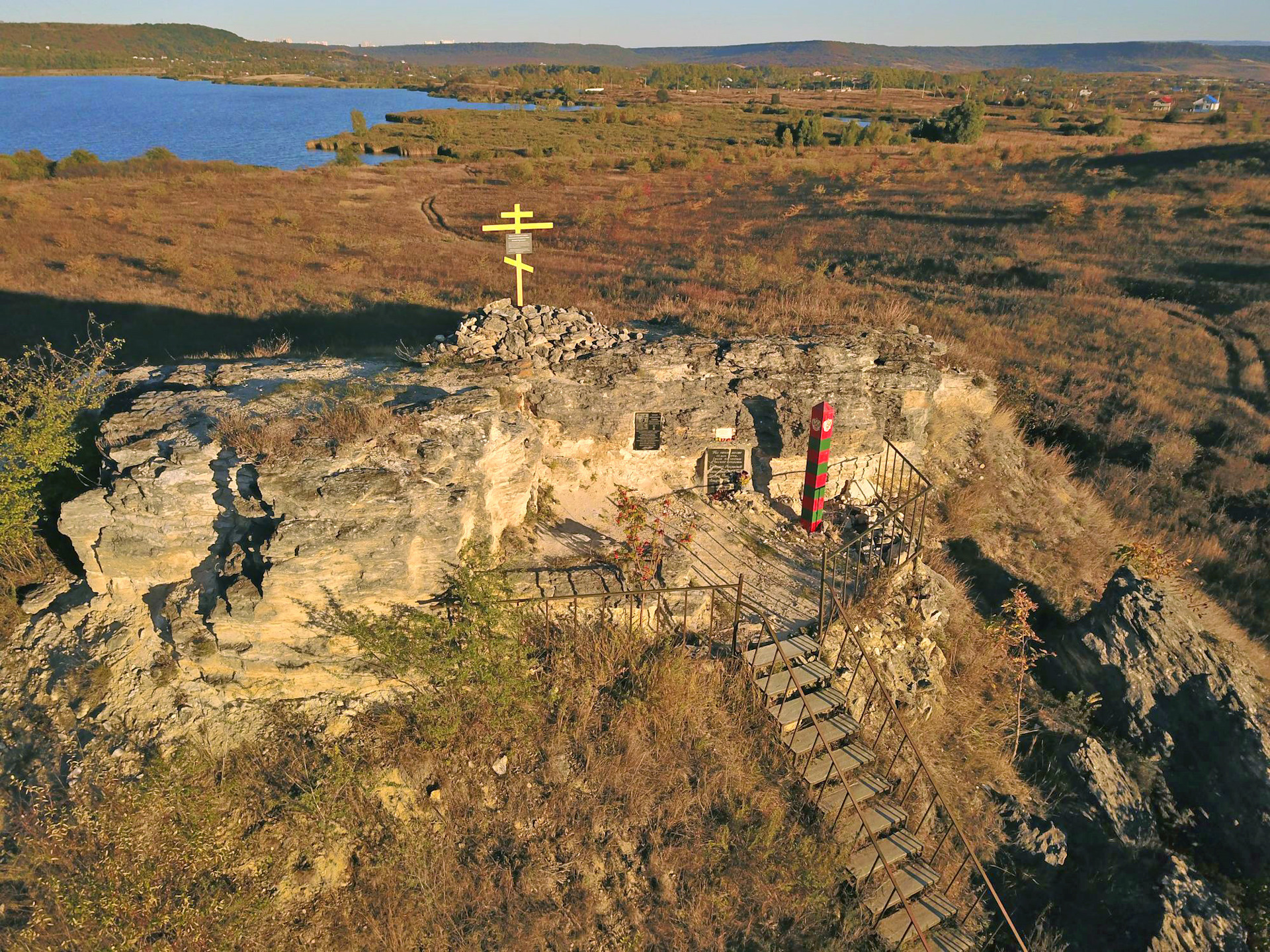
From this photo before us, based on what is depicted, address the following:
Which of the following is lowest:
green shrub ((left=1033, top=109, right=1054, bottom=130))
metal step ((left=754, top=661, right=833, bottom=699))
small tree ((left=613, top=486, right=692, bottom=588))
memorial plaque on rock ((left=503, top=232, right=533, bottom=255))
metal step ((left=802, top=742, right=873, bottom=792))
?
metal step ((left=802, top=742, right=873, bottom=792))

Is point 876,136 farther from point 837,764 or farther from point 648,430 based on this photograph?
point 837,764

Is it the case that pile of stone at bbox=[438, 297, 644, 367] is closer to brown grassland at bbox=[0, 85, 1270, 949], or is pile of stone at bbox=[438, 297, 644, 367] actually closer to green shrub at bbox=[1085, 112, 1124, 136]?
brown grassland at bbox=[0, 85, 1270, 949]

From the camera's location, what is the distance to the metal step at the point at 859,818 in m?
6.64

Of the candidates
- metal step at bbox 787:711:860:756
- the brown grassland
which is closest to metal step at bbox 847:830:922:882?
the brown grassland

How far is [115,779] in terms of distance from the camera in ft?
20.2

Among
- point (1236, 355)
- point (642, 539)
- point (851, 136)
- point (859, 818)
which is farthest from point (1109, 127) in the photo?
point (859, 818)

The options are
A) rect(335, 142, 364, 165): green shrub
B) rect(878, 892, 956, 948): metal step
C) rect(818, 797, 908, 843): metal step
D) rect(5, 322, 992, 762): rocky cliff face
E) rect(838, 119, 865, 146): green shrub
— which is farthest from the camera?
rect(838, 119, 865, 146): green shrub

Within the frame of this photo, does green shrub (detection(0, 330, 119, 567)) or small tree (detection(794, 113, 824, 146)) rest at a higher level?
small tree (detection(794, 113, 824, 146))

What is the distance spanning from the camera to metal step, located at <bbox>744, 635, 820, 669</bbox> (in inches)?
305

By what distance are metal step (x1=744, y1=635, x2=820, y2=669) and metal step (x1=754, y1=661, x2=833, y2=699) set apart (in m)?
0.12

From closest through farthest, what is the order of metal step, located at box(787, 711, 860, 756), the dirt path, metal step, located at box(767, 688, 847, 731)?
1. metal step, located at box(787, 711, 860, 756)
2. metal step, located at box(767, 688, 847, 731)
3. the dirt path

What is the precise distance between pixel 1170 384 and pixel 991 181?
32.4 metres

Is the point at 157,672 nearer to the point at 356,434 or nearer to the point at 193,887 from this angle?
the point at 193,887

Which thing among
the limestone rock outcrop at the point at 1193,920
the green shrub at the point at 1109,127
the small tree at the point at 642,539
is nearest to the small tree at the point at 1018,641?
the limestone rock outcrop at the point at 1193,920
